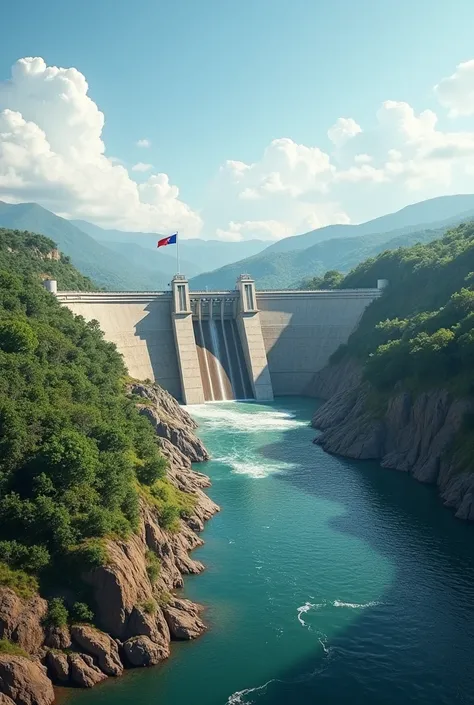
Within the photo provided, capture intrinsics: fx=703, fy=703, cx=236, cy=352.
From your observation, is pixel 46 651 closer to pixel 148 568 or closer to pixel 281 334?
pixel 148 568

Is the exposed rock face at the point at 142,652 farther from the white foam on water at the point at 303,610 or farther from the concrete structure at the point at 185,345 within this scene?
the concrete structure at the point at 185,345

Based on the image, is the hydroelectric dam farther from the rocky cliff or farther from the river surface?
the river surface

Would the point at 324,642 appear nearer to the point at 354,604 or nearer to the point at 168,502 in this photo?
the point at 354,604

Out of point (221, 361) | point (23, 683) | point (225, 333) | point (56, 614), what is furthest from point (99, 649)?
point (225, 333)

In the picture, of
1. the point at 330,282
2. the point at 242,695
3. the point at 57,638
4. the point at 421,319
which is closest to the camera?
the point at 242,695

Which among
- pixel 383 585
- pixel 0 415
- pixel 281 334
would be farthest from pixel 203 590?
pixel 281 334

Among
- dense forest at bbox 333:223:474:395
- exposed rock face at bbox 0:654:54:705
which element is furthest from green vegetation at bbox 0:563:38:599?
dense forest at bbox 333:223:474:395

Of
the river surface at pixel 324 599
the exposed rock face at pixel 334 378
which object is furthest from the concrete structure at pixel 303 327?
the river surface at pixel 324 599
